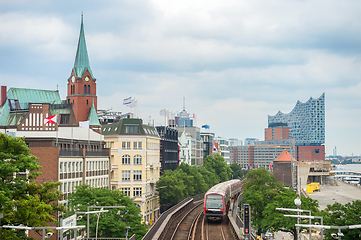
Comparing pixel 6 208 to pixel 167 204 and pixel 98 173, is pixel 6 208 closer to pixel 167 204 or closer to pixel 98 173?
pixel 98 173

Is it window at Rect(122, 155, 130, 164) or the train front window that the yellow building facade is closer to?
window at Rect(122, 155, 130, 164)

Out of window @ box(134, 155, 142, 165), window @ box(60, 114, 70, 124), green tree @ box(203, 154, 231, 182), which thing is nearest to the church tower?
window @ box(60, 114, 70, 124)

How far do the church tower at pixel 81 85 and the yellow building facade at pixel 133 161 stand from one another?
1237cm

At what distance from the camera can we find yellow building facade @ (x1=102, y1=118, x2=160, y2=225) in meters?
104

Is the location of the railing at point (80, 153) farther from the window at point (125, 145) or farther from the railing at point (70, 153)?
the window at point (125, 145)

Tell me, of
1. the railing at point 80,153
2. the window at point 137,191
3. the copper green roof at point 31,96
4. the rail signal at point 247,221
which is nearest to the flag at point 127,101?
the window at point 137,191

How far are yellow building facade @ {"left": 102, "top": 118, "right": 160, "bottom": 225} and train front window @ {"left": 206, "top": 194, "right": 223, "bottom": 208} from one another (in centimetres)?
3695

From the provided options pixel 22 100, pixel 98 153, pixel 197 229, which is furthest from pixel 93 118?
pixel 197 229

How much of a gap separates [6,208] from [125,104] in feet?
247

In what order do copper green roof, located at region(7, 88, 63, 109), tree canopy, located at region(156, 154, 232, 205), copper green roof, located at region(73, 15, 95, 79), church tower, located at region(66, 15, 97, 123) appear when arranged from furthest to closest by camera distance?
church tower, located at region(66, 15, 97, 123)
copper green roof, located at region(73, 15, 95, 79)
copper green roof, located at region(7, 88, 63, 109)
tree canopy, located at region(156, 154, 232, 205)

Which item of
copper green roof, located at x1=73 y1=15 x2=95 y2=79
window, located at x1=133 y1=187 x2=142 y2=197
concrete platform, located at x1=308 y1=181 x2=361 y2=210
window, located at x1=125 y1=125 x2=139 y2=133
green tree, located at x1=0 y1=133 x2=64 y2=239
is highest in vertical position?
copper green roof, located at x1=73 y1=15 x2=95 y2=79

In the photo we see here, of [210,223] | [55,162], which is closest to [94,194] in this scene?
[55,162]

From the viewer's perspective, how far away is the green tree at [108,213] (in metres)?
53.9

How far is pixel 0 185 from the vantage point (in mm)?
36094
